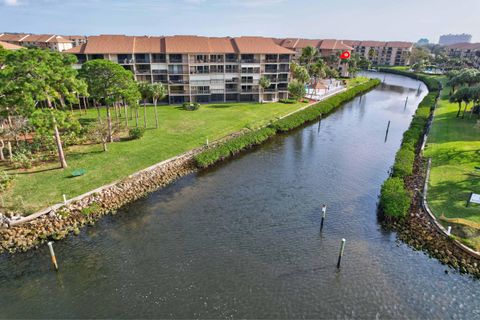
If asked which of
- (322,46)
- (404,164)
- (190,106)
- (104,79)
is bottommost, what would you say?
(404,164)

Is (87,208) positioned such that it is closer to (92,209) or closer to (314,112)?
(92,209)

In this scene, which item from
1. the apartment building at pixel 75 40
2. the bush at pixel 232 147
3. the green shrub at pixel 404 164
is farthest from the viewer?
the apartment building at pixel 75 40

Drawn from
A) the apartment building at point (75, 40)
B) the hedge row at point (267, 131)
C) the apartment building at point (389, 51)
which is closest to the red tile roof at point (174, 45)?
the hedge row at point (267, 131)

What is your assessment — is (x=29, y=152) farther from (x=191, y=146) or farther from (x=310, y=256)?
(x=310, y=256)

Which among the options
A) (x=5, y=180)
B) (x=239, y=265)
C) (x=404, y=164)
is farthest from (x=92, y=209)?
(x=404, y=164)

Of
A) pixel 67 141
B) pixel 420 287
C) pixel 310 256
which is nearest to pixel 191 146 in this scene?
pixel 67 141

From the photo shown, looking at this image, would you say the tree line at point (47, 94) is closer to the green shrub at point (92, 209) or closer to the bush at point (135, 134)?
the bush at point (135, 134)

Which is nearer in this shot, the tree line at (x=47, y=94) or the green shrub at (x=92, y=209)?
the green shrub at (x=92, y=209)
